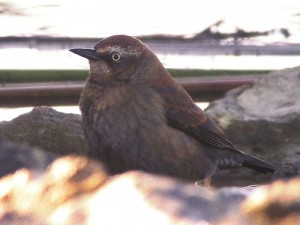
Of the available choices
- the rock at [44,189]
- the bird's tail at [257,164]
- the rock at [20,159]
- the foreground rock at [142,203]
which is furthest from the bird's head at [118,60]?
the foreground rock at [142,203]

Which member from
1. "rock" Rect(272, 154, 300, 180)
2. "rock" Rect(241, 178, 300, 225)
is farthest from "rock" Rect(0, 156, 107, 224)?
"rock" Rect(272, 154, 300, 180)

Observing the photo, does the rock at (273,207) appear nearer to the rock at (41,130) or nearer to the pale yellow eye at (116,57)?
the rock at (41,130)

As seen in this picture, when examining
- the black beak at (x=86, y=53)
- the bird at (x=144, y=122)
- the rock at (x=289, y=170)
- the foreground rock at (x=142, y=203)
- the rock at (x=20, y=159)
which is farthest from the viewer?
the black beak at (x=86, y=53)

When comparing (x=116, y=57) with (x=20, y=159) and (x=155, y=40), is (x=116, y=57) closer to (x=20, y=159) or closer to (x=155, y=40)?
(x=155, y=40)

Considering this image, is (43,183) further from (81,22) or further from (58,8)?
(58,8)

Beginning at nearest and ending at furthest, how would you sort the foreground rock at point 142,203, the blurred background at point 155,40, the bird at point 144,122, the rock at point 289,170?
the foreground rock at point 142,203 < the rock at point 289,170 < the bird at point 144,122 < the blurred background at point 155,40

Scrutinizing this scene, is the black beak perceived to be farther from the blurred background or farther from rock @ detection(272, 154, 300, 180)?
rock @ detection(272, 154, 300, 180)
